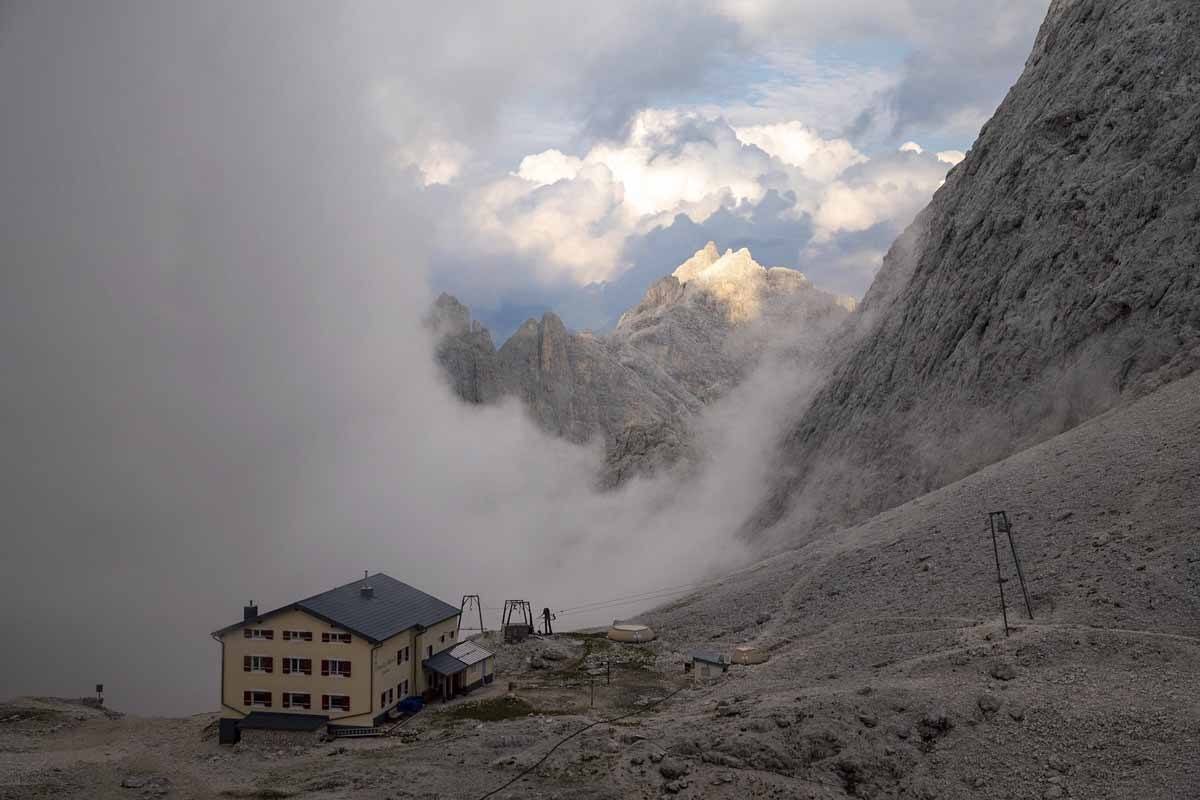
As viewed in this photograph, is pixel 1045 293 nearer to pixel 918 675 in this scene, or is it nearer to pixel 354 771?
pixel 918 675

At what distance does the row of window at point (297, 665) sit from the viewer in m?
51.6

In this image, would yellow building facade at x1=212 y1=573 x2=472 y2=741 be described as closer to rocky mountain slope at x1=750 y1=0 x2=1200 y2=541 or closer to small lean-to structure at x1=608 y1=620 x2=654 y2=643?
small lean-to structure at x1=608 y1=620 x2=654 y2=643

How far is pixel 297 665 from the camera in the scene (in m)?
52.2

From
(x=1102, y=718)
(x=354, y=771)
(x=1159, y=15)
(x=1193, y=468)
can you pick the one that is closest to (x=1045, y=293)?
(x=1159, y=15)

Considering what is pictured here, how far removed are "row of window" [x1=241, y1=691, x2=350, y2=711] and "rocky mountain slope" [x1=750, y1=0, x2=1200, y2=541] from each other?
54.2 m

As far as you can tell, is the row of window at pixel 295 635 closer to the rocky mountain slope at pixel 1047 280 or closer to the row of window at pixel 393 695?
the row of window at pixel 393 695

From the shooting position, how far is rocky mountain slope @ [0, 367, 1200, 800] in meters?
35.2

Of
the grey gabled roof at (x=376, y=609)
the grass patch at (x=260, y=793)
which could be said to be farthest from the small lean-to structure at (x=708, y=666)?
the grass patch at (x=260, y=793)

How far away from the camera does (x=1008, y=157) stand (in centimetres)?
9781

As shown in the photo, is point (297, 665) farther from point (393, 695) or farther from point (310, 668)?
point (393, 695)

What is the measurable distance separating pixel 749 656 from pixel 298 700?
24066 mm

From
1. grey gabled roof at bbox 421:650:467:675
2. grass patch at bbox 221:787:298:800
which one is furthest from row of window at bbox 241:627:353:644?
grass patch at bbox 221:787:298:800

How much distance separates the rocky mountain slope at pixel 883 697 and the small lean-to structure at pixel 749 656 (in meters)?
0.75

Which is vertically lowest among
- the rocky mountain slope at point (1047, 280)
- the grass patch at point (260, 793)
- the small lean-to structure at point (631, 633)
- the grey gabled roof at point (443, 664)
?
the grass patch at point (260, 793)
